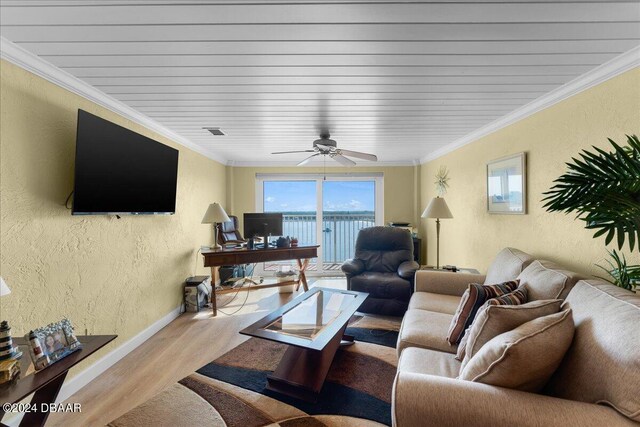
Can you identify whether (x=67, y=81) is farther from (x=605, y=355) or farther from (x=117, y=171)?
(x=605, y=355)

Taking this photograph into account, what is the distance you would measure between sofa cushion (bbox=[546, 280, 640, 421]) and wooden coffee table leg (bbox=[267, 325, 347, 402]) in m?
1.21

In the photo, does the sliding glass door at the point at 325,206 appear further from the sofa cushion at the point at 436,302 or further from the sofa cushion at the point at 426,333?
the sofa cushion at the point at 426,333

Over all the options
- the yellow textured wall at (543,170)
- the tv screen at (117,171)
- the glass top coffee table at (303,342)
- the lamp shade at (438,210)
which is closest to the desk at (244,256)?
the tv screen at (117,171)

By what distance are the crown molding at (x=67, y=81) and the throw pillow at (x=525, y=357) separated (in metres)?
2.75

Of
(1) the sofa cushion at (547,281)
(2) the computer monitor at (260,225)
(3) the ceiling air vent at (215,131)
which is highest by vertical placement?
(3) the ceiling air vent at (215,131)

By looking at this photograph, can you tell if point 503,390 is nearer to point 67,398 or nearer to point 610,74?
point 610,74

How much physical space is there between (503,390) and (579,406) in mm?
213

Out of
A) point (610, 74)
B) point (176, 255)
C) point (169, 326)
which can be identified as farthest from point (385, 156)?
point (169, 326)

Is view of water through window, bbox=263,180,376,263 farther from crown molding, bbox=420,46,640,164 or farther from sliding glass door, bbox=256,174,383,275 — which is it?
crown molding, bbox=420,46,640,164

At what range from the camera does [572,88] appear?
1964mm

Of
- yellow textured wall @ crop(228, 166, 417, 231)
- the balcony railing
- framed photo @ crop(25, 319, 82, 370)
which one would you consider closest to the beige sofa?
framed photo @ crop(25, 319, 82, 370)

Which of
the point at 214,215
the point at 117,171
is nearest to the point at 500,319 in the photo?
the point at 117,171

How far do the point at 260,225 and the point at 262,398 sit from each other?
7.04ft

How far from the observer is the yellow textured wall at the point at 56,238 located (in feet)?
5.11
